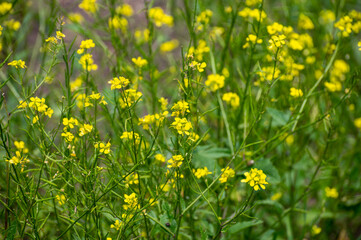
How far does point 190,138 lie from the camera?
1263mm

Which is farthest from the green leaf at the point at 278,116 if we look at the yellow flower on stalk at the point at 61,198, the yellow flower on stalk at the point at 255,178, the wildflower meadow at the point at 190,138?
the yellow flower on stalk at the point at 61,198

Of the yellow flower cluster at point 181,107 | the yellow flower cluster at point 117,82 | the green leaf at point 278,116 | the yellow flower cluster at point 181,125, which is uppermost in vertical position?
the yellow flower cluster at point 117,82

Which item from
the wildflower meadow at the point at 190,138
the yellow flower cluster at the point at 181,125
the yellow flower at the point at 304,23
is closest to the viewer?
the yellow flower cluster at the point at 181,125

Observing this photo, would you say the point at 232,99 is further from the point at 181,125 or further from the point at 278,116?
the point at 181,125

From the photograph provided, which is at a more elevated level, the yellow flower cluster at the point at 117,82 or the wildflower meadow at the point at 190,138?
the yellow flower cluster at the point at 117,82

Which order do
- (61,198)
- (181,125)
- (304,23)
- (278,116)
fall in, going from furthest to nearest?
(304,23), (278,116), (61,198), (181,125)

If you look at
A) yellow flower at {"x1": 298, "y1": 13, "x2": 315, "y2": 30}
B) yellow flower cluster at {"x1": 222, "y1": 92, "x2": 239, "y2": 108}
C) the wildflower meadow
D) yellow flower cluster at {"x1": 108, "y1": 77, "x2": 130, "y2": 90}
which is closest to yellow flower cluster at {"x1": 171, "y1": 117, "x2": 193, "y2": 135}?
the wildflower meadow

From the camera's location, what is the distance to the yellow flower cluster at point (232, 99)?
1784 mm

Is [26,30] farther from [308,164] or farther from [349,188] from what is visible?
[349,188]

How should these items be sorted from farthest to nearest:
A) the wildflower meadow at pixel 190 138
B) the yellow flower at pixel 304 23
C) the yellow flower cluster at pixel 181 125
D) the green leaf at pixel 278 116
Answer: the yellow flower at pixel 304 23
the green leaf at pixel 278 116
the wildflower meadow at pixel 190 138
the yellow flower cluster at pixel 181 125

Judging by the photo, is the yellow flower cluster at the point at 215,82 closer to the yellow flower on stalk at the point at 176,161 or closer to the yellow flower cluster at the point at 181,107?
the yellow flower cluster at the point at 181,107

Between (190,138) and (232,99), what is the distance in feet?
2.11

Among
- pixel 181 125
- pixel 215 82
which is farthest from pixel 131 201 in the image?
pixel 215 82

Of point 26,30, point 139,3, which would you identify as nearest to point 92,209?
point 26,30
